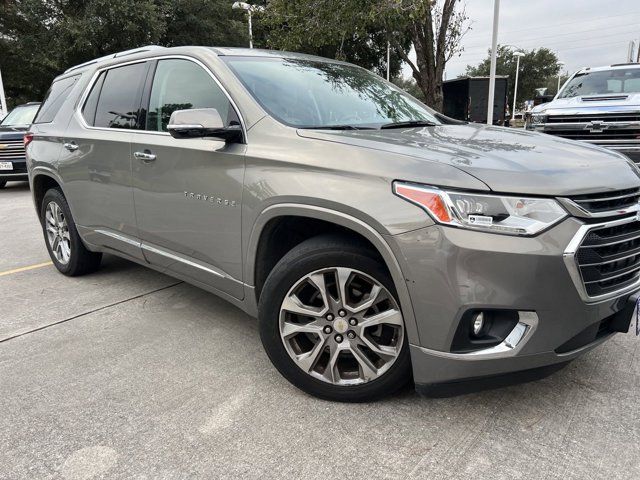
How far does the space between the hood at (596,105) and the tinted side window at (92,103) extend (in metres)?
6.64

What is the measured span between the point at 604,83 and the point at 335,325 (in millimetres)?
8637

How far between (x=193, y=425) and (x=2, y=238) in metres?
5.53

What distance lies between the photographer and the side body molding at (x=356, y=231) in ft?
7.24

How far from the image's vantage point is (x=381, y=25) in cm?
1175

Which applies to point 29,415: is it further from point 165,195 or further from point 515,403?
point 515,403

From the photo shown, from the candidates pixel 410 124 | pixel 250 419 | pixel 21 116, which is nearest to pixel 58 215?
pixel 250 419

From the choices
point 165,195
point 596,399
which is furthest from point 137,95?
point 596,399

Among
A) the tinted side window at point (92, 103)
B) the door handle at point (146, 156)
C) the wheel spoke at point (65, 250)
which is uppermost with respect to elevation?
the tinted side window at point (92, 103)

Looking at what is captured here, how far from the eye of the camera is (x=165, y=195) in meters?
3.30

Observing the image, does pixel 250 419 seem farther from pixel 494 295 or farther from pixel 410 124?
pixel 410 124

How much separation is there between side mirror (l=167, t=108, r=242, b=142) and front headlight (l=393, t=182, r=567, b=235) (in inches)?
50.9

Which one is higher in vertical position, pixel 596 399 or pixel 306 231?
pixel 306 231

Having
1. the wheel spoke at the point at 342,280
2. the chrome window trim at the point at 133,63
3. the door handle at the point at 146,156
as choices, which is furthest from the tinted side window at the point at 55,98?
the wheel spoke at the point at 342,280

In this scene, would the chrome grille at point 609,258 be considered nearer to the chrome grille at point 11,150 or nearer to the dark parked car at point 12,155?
the dark parked car at point 12,155
